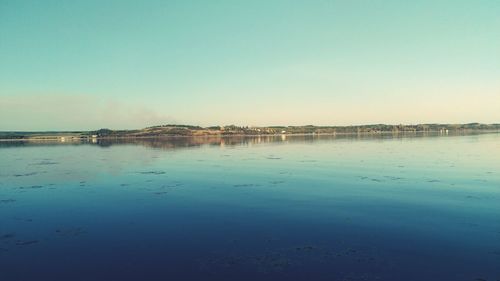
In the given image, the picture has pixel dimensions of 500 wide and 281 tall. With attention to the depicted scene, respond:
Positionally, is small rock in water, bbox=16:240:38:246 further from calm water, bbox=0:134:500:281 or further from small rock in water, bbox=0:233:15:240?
small rock in water, bbox=0:233:15:240

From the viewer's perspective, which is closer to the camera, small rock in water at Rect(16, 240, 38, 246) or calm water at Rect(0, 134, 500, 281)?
calm water at Rect(0, 134, 500, 281)

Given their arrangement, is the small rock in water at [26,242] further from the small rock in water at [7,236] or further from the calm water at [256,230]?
the small rock in water at [7,236]

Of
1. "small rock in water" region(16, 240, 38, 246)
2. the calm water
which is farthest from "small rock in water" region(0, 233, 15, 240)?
"small rock in water" region(16, 240, 38, 246)

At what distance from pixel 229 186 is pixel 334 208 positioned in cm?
883

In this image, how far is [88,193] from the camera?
21984mm

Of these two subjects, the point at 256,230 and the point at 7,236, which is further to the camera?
the point at 7,236

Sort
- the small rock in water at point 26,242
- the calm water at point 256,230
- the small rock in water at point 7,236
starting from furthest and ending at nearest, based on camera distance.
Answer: the small rock in water at point 7,236 < the small rock in water at point 26,242 < the calm water at point 256,230

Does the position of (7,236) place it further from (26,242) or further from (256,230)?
(256,230)

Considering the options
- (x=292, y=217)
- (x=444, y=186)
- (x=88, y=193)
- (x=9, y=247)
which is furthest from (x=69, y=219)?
(x=444, y=186)

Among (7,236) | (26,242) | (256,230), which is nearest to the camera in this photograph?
(26,242)

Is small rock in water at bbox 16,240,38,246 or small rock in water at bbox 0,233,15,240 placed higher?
small rock in water at bbox 0,233,15,240

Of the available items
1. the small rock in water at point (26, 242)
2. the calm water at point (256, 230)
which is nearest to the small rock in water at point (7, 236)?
the calm water at point (256, 230)

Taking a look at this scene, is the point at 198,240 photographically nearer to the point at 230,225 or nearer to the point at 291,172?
the point at 230,225

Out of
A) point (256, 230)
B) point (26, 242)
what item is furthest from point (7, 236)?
point (256, 230)
